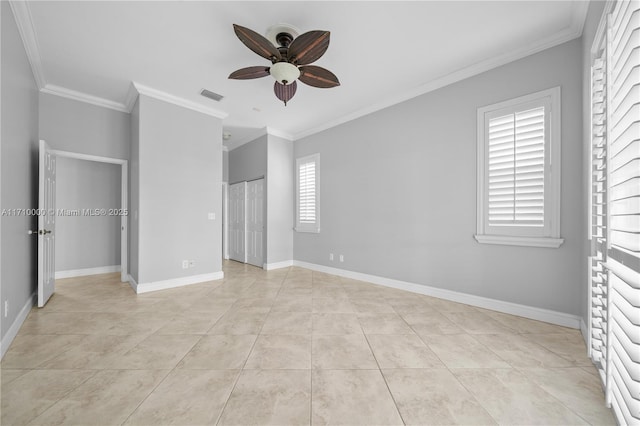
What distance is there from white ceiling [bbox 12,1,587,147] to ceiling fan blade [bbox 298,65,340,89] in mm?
332

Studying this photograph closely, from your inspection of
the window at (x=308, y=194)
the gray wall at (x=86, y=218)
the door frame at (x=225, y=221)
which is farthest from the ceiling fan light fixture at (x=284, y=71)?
the door frame at (x=225, y=221)

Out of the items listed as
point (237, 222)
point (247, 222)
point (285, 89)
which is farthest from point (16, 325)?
point (237, 222)

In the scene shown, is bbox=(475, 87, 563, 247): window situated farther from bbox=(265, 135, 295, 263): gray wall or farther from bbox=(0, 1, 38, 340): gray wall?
bbox=(0, 1, 38, 340): gray wall

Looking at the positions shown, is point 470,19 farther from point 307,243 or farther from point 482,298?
point 307,243

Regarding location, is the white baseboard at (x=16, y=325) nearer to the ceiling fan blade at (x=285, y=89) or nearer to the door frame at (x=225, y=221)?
the ceiling fan blade at (x=285, y=89)

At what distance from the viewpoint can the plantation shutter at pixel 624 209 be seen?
115 cm

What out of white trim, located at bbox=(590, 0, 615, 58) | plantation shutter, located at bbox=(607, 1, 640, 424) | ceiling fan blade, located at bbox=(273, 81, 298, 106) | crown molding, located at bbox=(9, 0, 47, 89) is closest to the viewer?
plantation shutter, located at bbox=(607, 1, 640, 424)

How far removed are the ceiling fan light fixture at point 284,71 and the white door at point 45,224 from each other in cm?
293

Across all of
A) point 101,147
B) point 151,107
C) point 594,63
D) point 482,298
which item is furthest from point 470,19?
point 101,147

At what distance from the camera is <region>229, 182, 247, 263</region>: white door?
6219mm

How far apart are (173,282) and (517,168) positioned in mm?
4808

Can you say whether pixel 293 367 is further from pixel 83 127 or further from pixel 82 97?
pixel 82 97

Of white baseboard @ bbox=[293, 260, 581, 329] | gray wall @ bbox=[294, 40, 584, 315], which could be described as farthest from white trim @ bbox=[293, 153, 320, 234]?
white baseboard @ bbox=[293, 260, 581, 329]

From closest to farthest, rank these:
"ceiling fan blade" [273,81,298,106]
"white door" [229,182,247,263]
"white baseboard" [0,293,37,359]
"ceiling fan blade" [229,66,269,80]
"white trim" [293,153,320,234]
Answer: "white baseboard" [0,293,37,359]
"ceiling fan blade" [229,66,269,80]
"ceiling fan blade" [273,81,298,106]
"white trim" [293,153,320,234]
"white door" [229,182,247,263]
